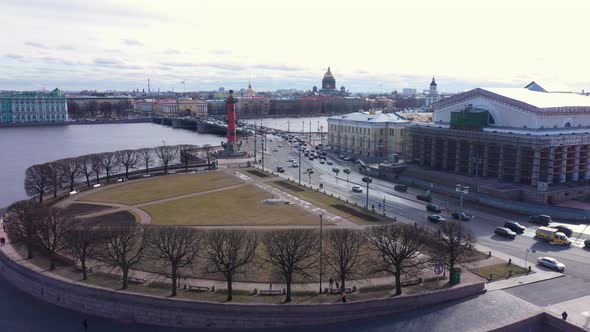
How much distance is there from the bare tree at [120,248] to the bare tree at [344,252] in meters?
11.0

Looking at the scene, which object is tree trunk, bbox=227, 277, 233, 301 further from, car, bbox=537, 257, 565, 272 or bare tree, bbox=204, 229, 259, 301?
car, bbox=537, 257, 565, 272

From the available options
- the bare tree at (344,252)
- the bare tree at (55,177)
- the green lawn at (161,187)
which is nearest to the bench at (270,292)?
the bare tree at (344,252)

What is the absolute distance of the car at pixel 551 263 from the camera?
101 ft

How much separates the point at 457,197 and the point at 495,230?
13656 mm

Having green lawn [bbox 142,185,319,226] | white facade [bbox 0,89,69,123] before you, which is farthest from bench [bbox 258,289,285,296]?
white facade [bbox 0,89,69,123]

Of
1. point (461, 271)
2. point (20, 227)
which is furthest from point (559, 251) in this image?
point (20, 227)

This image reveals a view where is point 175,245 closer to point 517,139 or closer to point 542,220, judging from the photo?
point 542,220

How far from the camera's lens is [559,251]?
34.5 m

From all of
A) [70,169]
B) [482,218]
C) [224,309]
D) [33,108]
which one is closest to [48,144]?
[70,169]

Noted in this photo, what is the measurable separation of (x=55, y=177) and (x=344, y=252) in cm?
3634

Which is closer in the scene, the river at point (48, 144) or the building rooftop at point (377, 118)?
the river at point (48, 144)

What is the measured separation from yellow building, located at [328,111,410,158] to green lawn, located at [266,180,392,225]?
27.7 meters

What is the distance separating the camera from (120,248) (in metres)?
30.1

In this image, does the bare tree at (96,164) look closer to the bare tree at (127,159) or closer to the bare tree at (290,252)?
the bare tree at (127,159)
